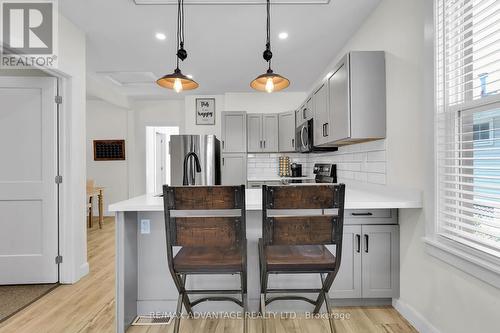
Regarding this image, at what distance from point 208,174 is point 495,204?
3382mm

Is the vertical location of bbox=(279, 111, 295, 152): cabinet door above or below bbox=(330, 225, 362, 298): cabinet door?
above

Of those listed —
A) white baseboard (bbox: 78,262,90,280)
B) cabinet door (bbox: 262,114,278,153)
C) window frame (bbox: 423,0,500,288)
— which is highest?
cabinet door (bbox: 262,114,278,153)

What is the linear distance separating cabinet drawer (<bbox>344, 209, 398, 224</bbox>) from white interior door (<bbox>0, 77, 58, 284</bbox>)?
2.78 metres

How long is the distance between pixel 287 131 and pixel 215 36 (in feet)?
7.32

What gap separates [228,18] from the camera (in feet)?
8.46

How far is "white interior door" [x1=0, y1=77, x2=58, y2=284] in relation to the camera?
8.70 ft

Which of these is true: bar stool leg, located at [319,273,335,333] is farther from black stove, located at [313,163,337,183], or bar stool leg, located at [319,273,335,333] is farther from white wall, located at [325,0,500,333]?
black stove, located at [313,163,337,183]

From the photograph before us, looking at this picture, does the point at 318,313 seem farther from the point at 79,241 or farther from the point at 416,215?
the point at 79,241

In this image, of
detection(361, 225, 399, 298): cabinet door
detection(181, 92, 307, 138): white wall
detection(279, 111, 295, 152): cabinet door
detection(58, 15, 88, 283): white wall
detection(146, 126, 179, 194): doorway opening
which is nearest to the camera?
detection(361, 225, 399, 298): cabinet door

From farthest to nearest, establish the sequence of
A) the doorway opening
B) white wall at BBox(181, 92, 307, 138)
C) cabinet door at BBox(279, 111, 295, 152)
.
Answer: the doorway opening
white wall at BBox(181, 92, 307, 138)
cabinet door at BBox(279, 111, 295, 152)

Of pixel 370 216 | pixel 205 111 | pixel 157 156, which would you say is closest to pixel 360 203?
pixel 370 216

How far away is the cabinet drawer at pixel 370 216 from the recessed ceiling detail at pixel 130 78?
11.8 ft

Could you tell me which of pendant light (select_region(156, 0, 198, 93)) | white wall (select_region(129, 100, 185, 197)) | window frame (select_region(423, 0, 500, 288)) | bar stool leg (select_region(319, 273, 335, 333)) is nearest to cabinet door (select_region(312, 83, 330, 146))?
window frame (select_region(423, 0, 500, 288))

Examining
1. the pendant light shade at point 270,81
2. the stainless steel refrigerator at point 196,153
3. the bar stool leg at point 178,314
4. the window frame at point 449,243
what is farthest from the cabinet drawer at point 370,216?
the stainless steel refrigerator at point 196,153
